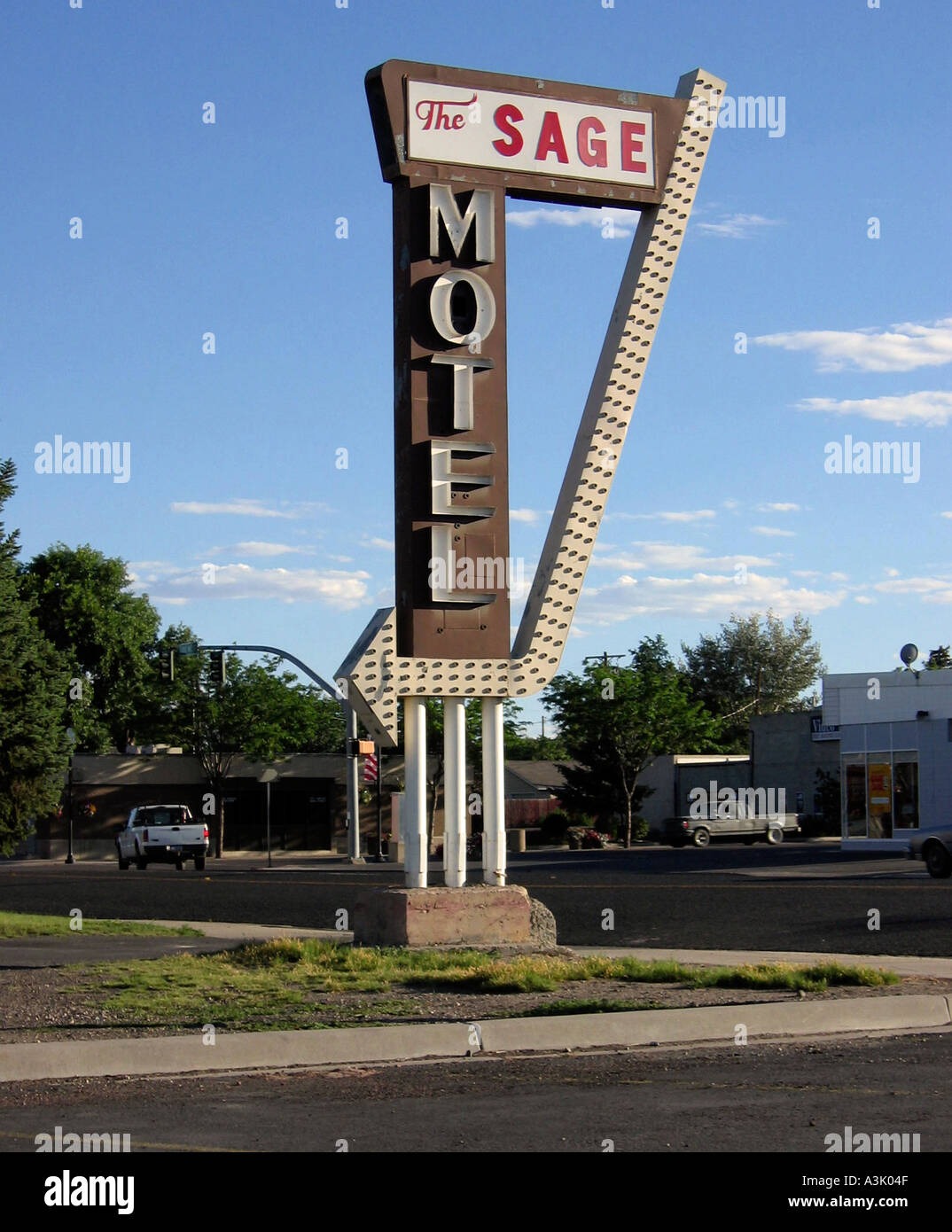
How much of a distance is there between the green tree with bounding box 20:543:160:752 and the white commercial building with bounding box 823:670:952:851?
110 feet

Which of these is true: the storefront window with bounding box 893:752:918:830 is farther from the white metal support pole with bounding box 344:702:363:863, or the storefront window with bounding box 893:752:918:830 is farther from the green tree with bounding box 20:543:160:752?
the green tree with bounding box 20:543:160:752

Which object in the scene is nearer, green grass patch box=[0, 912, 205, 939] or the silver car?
green grass patch box=[0, 912, 205, 939]

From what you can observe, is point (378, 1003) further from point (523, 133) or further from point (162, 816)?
point (162, 816)

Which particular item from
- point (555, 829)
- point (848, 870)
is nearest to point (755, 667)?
point (555, 829)

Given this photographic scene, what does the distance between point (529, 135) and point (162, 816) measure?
31168mm

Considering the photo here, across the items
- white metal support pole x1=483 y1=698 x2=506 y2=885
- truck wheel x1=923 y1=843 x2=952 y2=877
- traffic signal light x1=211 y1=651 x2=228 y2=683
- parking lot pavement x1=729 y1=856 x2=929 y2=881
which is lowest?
parking lot pavement x1=729 y1=856 x2=929 y2=881

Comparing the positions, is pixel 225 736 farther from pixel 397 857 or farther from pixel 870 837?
pixel 870 837

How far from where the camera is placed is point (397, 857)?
49.1m

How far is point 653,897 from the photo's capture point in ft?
81.8

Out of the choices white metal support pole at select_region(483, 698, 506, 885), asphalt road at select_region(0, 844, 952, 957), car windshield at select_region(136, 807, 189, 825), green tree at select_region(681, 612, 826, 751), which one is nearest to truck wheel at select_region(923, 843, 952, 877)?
asphalt road at select_region(0, 844, 952, 957)

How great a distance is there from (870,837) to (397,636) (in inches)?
1426

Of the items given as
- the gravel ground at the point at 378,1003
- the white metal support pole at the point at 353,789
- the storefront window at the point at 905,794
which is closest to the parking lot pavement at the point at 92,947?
the gravel ground at the point at 378,1003

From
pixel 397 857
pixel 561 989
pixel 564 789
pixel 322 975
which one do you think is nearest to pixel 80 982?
pixel 322 975

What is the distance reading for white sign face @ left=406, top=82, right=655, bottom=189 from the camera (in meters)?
14.9
